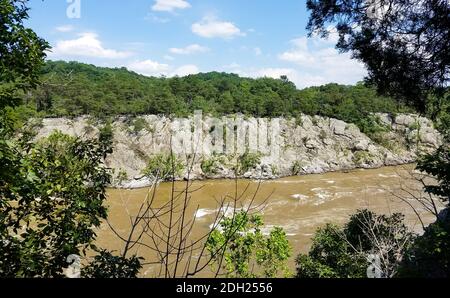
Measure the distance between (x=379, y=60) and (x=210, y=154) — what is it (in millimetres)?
30412

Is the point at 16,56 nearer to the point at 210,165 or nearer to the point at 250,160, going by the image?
the point at 210,165

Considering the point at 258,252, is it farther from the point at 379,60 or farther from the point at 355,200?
the point at 355,200

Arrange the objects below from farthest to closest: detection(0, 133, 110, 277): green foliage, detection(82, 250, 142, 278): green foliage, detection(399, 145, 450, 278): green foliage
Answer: detection(399, 145, 450, 278): green foliage → detection(82, 250, 142, 278): green foliage → detection(0, 133, 110, 277): green foliage

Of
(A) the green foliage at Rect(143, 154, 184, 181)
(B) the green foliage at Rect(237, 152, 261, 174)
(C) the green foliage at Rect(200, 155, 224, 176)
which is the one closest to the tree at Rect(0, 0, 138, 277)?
(A) the green foliage at Rect(143, 154, 184, 181)

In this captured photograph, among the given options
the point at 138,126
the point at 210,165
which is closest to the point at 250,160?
the point at 210,165

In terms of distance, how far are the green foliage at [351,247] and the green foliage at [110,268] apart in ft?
23.1

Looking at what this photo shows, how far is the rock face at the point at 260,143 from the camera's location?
110 feet

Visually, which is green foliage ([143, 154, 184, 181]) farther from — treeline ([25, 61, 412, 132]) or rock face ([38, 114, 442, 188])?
treeline ([25, 61, 412, 132])

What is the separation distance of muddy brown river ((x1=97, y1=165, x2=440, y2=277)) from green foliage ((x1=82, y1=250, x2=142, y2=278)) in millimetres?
10407

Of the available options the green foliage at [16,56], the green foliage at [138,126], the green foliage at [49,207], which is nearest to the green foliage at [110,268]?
the green foliage at [49,207]

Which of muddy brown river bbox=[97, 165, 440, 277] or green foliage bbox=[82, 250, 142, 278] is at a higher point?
green foliage bbox=[82, 250, 142, 278]

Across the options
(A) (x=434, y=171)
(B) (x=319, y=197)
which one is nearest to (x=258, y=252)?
(A) (x=434, y=171)

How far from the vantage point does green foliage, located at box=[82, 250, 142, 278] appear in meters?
3.26
